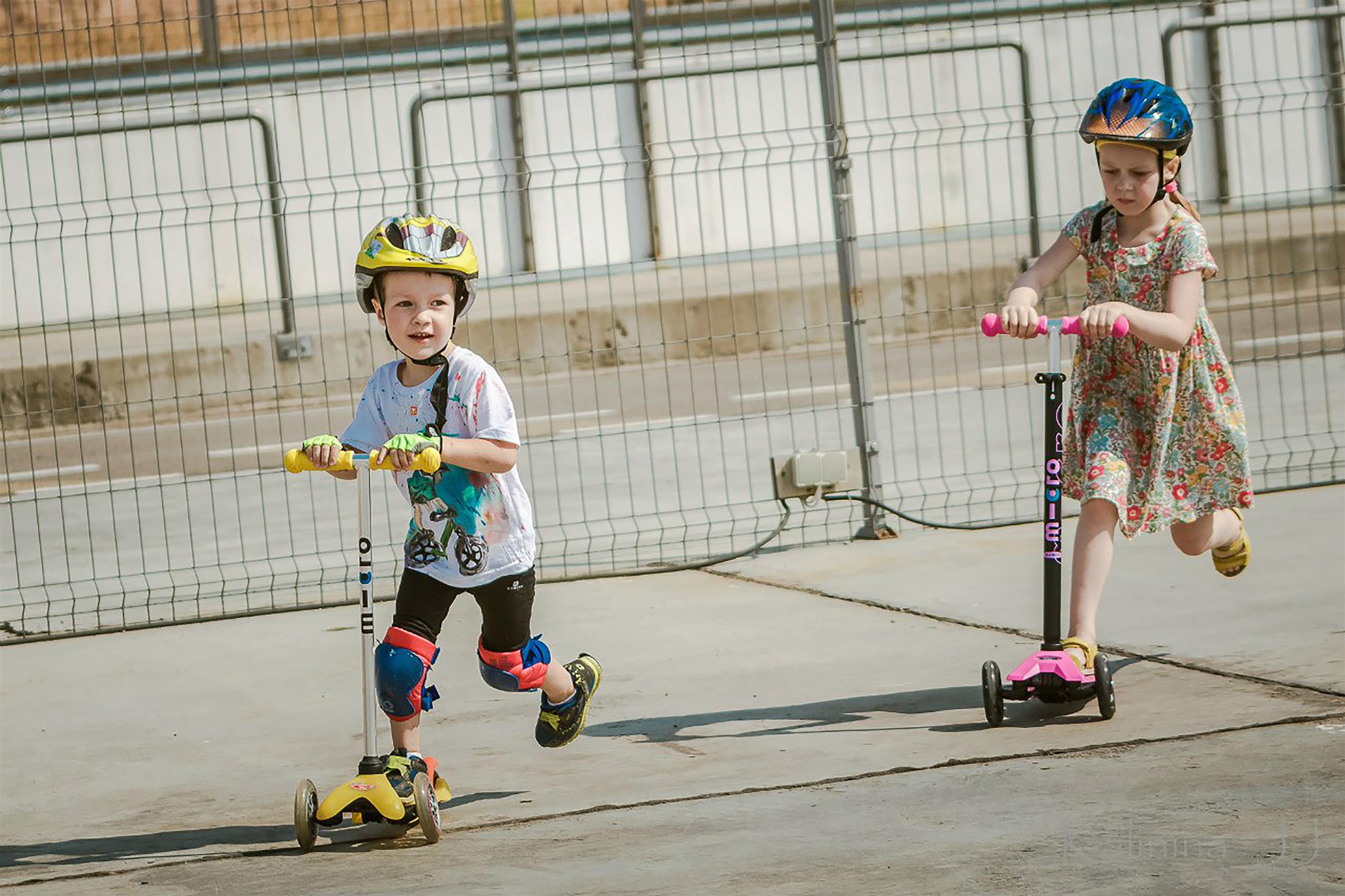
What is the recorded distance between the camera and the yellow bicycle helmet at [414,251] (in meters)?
4.27

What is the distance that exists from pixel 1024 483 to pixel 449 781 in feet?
12.4

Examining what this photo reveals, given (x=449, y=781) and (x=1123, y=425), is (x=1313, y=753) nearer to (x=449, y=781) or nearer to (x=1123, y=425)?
(x=1123, y=425)

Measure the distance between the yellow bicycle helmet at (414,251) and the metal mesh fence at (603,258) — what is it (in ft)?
9.48

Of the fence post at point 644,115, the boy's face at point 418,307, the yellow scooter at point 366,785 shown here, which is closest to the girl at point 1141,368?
the boy's face at point 418,307

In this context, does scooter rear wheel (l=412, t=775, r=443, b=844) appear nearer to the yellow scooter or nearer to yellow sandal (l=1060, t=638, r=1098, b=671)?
the yellow scooter

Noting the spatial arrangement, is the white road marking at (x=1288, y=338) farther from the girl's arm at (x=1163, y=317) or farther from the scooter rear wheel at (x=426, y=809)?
the scooter rear wheel at (x=426, y=809)

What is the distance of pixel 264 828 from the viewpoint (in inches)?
168

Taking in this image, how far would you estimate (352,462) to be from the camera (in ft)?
13.4

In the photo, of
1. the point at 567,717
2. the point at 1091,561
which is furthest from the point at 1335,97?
the point at 567,717

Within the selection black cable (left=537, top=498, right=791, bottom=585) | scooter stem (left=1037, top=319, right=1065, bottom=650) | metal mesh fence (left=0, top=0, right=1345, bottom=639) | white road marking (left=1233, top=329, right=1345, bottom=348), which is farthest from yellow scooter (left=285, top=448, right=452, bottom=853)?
white road marking (left=1233, top=329, right=1345, bottom=348)

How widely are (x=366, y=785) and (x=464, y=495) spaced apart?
0.68 meters

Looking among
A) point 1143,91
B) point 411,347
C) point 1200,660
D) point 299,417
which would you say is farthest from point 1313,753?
point 299,417

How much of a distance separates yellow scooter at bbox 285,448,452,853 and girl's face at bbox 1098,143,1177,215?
6.43 feet

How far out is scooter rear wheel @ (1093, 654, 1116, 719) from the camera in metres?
4.65
